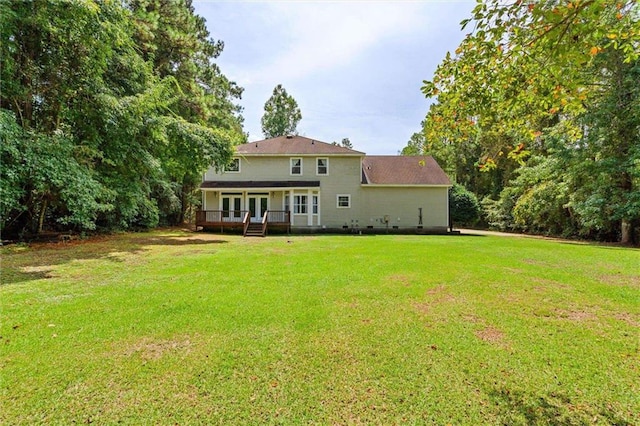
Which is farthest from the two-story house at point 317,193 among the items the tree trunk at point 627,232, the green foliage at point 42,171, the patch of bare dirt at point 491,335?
the patch of bare dirt at point 491,335

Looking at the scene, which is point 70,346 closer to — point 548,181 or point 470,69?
point 470,69

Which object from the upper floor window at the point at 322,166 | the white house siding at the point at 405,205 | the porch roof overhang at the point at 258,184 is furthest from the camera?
the white house siding at the point at 405,205

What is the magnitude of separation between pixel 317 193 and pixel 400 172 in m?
6.88

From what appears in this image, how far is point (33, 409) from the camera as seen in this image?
102 inches

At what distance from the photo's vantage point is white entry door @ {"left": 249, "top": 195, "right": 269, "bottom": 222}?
70.7 ft

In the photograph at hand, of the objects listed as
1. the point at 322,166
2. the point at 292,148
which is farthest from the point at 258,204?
the point at 322,166

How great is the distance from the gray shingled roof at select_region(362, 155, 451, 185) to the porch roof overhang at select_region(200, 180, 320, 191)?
14.3 feet

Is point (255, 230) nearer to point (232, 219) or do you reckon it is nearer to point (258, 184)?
point (232, 219)

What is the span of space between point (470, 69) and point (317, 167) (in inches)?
727

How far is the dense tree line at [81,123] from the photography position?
30.2 feet

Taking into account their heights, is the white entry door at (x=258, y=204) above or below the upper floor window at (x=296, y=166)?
below

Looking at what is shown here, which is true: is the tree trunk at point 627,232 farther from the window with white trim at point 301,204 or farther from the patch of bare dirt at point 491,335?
the patch of bare dirt at point 491,335

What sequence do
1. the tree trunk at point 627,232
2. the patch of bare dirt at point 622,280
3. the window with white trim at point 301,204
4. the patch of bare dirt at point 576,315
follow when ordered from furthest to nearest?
the window with white trim at point 301,204
the tree trunk at point 627,232
the patch of bare dirt at point 622,280
the patch of bare dirt at point 576,315

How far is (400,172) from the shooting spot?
2358 cm
